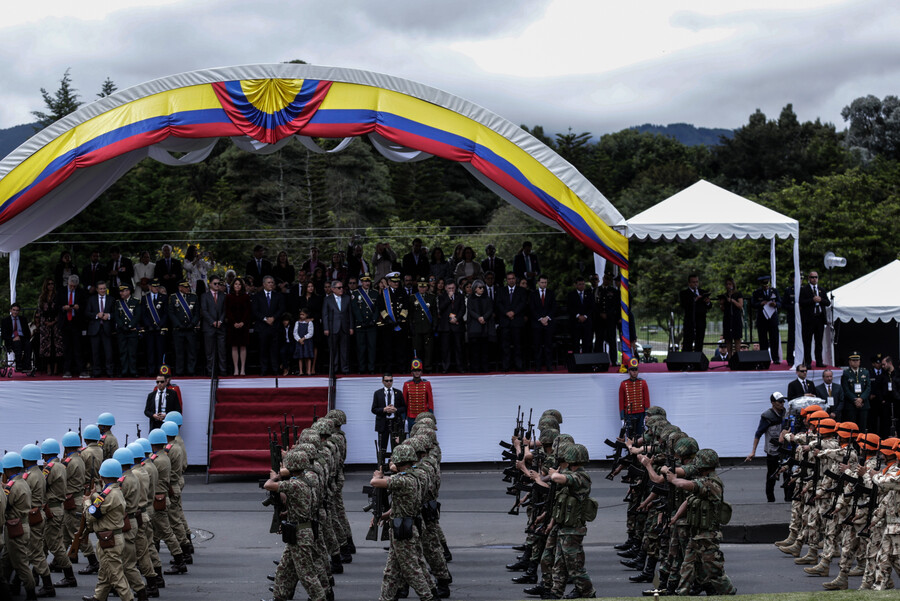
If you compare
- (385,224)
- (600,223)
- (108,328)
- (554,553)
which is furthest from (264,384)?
(385,224)

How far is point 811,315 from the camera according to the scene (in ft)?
68.9

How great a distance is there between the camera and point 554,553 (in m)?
11.8

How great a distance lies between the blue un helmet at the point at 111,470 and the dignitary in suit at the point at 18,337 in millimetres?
11507

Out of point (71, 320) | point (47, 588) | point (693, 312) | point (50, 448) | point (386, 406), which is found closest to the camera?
point (47, 588)

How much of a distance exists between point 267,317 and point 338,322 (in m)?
1.44

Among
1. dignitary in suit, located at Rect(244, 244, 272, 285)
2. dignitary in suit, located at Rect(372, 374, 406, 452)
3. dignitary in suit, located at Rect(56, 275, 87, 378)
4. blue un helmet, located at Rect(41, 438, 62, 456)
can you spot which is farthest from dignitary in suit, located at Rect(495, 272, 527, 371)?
blue un helmet, located at Rect(41, 438, 62, 456)

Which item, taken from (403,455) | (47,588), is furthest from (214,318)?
(403,455)

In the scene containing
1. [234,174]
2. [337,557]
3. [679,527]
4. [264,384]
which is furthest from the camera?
[234,174]

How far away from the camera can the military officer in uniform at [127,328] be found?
2006 cm

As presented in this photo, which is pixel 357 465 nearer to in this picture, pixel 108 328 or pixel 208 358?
pixel 208 358

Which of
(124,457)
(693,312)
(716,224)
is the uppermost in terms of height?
(716,224)

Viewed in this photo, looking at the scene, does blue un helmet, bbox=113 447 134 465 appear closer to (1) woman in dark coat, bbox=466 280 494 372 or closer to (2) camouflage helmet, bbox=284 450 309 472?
(2) camouflage helmet, bbox=284 450 309 472

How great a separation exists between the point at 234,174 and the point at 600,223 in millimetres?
36021

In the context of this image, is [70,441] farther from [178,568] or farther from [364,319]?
[364,319]
